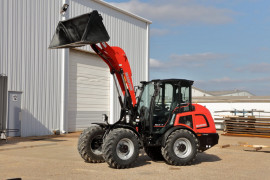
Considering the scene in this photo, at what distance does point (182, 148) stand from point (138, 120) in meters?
1.42

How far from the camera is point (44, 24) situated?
65.5 ft

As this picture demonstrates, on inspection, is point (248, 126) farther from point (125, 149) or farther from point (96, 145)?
point (125, 149)

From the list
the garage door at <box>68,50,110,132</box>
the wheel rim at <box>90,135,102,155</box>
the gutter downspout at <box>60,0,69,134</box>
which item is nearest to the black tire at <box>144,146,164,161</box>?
the wheel rim at <box>90,135,102,155</box>

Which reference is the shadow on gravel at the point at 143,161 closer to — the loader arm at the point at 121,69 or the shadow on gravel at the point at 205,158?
the shadow on gravel at the point at 205,158

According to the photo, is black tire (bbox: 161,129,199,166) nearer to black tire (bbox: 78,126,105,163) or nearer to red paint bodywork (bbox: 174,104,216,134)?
red paint bodywork (bbox: 174,104,216,134)

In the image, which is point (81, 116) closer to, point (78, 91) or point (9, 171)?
point (78, 91)

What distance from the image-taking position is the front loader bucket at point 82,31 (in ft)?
28.7

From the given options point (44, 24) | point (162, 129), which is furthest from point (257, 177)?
point (44, 24)

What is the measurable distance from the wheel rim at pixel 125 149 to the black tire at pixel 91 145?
1.04 meters

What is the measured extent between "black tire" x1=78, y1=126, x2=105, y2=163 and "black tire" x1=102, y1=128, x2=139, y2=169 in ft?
3.43

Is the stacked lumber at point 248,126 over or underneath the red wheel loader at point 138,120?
underneath

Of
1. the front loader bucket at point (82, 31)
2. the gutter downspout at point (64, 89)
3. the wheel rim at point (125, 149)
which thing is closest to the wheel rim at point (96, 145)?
the wheel rim at point (125, 149)

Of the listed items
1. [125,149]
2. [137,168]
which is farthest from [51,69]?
[137,168]

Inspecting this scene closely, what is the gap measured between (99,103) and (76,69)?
10.4ft
